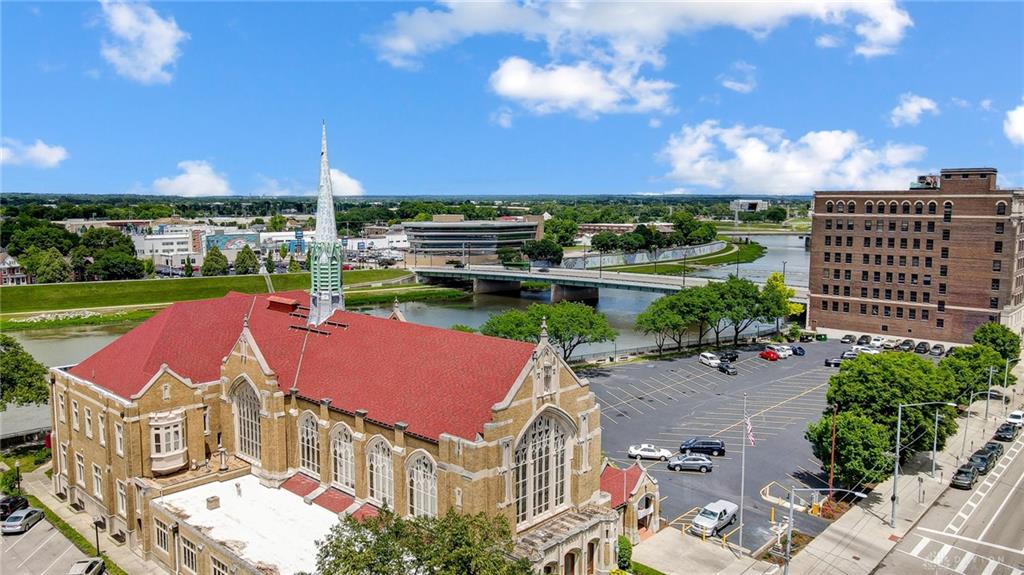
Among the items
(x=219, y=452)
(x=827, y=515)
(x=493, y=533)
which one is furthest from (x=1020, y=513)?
(x=219, y=452)

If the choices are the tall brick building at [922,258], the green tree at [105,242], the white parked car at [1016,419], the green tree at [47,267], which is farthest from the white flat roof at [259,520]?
the green tree at [105,242]

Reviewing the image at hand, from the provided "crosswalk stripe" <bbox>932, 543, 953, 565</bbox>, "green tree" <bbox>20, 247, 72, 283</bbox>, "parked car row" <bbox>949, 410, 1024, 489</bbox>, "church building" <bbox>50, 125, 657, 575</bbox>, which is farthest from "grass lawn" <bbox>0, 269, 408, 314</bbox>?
"crosswalk stripe" <bbox>932, 543, 953, 565</bbox>

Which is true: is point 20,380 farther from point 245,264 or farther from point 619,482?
point 245,264

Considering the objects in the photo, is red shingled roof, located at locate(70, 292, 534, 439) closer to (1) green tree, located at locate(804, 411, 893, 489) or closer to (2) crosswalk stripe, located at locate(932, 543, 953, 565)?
(1) green tree, located at locate(804, 411, 893, 489)

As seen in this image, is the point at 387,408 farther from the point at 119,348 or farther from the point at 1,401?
the point at 1,401

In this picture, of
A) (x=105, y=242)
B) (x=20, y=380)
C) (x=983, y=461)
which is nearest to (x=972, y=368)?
(x=983, y=461)
